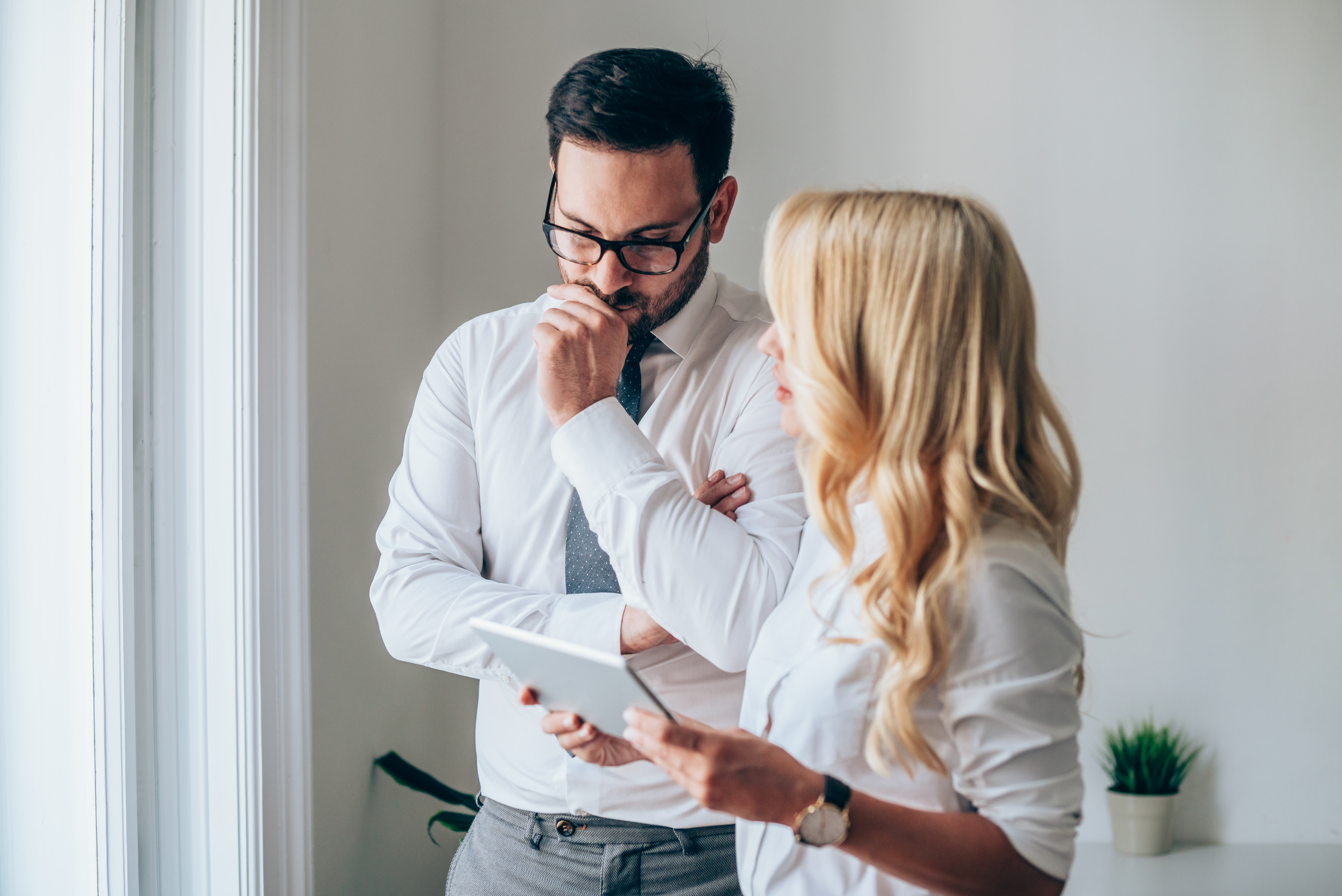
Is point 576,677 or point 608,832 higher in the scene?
point 576,677

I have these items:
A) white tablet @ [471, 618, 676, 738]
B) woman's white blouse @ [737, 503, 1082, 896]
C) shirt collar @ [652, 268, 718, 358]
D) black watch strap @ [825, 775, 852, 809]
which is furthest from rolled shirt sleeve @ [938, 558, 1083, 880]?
shirt collar @ [652, 268, 718, 358]

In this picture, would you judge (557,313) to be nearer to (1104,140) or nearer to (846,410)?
(846,410)

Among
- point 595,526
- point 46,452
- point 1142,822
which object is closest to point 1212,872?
point 1142,822

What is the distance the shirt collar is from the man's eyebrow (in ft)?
0.34

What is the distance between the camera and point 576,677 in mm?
759

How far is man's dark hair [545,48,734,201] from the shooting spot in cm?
119

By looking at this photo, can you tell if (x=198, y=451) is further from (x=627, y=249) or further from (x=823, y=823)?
(x=823, y=823)

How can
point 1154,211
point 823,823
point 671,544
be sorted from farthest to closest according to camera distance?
1. point 1154,211
2. point 671,544
3. point 823,823

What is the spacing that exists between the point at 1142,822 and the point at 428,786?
1591 mm

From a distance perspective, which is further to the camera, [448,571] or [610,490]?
[448,571]

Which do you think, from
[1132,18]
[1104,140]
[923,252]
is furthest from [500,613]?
[1132,18]

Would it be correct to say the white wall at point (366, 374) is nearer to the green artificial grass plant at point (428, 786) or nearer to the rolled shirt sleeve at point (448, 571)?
the green artificial grass plant at point (428, 786)

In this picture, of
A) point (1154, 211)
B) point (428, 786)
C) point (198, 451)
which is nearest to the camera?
point (198, 451)

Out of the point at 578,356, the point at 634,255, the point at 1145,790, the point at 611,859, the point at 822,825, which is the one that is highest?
the point at 634,255
